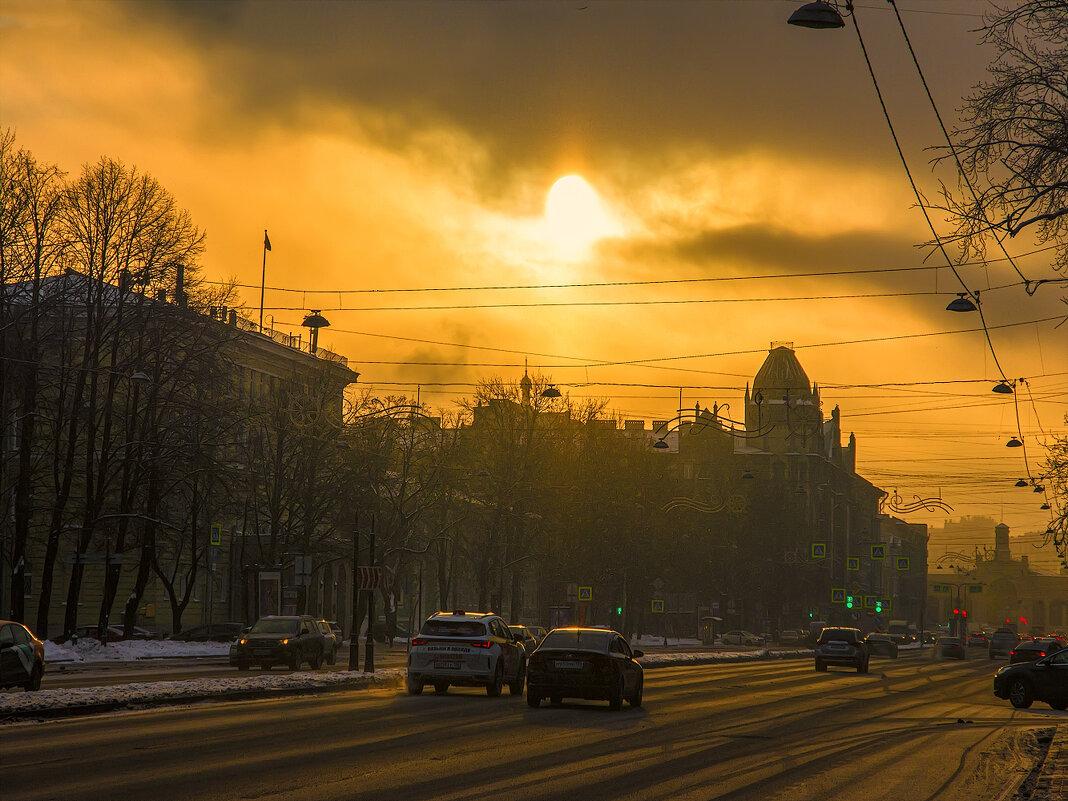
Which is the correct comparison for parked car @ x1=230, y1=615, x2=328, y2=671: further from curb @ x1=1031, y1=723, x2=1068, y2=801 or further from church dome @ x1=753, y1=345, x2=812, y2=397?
church dome @ x1=753, y1=345, x2=812, y2=397

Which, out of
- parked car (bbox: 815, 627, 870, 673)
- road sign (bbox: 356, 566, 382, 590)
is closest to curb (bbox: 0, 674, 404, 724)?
road sign (bbox: 356, 566, 382, 590)

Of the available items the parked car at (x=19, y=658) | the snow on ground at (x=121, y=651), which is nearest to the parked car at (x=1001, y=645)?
the snow on ground at (x=121, y=651)

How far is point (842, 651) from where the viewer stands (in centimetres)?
5056

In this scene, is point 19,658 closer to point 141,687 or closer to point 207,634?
point 141,687

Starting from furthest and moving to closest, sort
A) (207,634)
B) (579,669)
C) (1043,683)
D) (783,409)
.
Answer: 1. (783,409)
2. (207,634)
3. (1043,683)
4. (579,669)

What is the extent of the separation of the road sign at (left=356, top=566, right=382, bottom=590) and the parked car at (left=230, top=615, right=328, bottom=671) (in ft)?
10.9

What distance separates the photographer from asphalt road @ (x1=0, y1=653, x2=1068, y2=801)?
13133mm

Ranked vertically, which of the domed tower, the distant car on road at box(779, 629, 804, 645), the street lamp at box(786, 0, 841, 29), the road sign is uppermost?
the domed tower

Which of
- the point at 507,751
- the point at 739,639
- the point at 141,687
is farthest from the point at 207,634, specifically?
the point at 739,639

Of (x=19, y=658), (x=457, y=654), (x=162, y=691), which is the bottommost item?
(x=162, y=691)

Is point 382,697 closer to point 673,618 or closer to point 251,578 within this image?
point 251,578

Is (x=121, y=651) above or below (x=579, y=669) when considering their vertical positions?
below

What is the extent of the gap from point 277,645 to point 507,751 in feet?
70.9

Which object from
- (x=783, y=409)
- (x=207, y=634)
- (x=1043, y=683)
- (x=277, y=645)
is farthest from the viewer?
(x=783, y=409)
